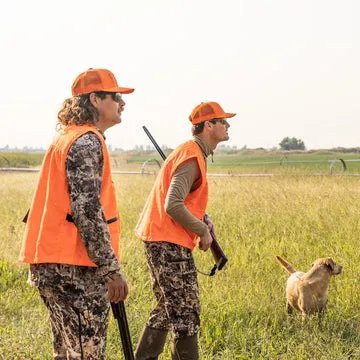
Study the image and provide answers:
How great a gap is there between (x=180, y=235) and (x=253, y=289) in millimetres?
2216

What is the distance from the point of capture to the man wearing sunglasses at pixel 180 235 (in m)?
3.68

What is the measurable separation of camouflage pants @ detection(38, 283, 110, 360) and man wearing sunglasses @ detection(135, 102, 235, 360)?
939mm

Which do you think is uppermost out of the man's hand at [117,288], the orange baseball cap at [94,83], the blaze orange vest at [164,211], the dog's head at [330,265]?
the orange baseball cap at [94,83]

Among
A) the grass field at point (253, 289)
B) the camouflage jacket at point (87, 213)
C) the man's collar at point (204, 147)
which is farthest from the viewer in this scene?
the grass field at point (253, 289)

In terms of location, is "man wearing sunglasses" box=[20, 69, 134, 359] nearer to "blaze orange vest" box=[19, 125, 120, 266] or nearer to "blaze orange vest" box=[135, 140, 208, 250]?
"blaze orange vest" box=[19, 125, 120, 266]

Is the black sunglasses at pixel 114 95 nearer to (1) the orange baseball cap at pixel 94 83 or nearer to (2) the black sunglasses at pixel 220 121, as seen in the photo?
(1) the orange baseball cap at pixel 94 83

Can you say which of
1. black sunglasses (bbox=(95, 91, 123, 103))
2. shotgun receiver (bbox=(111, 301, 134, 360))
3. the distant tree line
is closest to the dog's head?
→ shotgun receiver (bbox=(111, 301, 134, 360))

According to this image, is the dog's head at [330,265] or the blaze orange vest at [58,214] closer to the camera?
the blaze orange vest at [58,214]

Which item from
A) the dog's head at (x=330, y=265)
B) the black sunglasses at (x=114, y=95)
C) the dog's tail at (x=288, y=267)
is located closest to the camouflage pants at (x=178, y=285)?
the black sunglasses at (x=114, y=95)

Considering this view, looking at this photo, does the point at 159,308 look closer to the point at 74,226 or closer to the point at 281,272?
the point at 74,226

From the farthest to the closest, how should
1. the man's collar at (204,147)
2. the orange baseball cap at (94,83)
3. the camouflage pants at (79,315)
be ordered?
the man's collar at (204,147) < the orange baseball cap at (94,83) < the camouflage pants at (79,315)

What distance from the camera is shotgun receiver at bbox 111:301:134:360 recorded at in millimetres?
3040

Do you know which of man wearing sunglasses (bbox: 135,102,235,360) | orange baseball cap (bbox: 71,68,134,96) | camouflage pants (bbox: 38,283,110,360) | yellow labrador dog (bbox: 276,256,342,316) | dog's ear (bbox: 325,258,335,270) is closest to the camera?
camouflage pants (bbox: 38,283,110,360)

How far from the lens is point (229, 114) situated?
407cm
